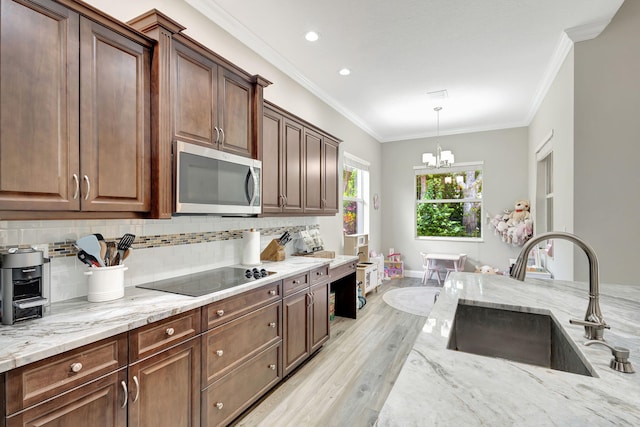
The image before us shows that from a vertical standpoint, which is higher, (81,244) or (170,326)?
(81,244)

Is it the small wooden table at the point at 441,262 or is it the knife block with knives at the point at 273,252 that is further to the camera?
the small wooden table at the point at 441,262

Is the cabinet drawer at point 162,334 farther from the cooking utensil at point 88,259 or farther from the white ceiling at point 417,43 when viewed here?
the white ceiling at point 417,43

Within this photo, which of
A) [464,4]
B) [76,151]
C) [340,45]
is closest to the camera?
[76,151]

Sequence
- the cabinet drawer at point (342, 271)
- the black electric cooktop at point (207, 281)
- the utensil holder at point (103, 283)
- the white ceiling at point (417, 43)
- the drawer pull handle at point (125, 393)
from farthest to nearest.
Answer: the cabinet drawer at point (342, 271) < the white ceiling at point (417, 43) < the black electric cooktop at point (207, 281) < the utensil holder at point (103, 283) < the drawer pull handle at point (125, 393)

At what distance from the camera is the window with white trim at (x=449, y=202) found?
6.05 metres

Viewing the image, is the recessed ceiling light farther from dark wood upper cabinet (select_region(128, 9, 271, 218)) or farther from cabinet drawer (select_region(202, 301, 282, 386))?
cabinet drawer (select_region(202, 301, 282, 386))

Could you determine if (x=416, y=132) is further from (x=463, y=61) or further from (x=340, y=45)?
(x=340, y=45)

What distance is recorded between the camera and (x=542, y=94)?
412 centimetres

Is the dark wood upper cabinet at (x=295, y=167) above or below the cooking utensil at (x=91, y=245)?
above

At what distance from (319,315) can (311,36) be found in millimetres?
2587

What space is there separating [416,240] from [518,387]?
19.4 ft

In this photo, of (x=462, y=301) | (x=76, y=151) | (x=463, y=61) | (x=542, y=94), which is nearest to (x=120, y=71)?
(x=76, y=151)

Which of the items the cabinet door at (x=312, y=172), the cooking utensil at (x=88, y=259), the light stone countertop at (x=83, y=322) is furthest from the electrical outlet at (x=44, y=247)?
the cabinet door at (x=312, y=172)

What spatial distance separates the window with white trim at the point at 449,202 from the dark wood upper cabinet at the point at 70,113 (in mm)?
5654
